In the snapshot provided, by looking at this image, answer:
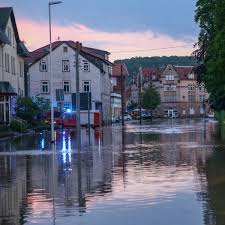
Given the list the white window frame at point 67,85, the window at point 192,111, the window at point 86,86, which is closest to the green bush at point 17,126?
the white window frame at point 67,85

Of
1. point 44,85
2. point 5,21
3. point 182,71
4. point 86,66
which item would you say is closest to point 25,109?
point 5,21

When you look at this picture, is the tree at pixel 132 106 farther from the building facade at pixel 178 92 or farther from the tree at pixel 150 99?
the tree at pixel 150 99

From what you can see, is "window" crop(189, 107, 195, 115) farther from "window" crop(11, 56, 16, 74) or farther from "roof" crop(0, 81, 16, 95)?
"roof" crop(0, 81, 16, 95)

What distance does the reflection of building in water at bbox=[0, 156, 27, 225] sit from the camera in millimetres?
12195

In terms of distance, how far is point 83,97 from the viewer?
153ft

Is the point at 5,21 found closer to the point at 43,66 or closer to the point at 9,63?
the point at 9,63

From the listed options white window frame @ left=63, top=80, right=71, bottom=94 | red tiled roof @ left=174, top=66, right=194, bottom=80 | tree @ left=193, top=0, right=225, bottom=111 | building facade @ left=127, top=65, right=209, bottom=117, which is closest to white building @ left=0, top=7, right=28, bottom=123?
tree @ left=193, top=0, right=225, bottom=111

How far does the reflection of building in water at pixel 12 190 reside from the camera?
40.0 feet

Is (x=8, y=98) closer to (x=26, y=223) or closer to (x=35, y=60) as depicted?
(x=35, y=60)

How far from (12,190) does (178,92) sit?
173914 mm

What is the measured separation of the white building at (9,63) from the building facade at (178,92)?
114 metres

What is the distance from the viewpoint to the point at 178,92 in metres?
189

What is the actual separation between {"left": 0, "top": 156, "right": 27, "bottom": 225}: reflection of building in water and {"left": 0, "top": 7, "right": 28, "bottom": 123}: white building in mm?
34883

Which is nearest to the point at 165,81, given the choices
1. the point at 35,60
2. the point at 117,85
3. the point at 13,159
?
the point at 117,85
